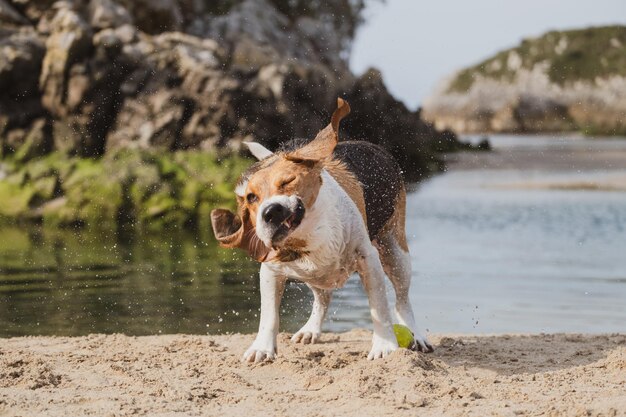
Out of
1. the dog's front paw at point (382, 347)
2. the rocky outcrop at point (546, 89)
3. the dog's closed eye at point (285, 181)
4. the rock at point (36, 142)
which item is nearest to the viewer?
the dog's closed eye at point (285, 181)

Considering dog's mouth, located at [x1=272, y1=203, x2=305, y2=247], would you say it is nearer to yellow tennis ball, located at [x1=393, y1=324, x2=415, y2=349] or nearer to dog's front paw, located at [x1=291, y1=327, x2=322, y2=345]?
yellow tennis ball, located at [x1=393, y1=324, x2=415, y2=349]

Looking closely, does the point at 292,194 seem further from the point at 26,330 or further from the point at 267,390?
the point at 26,330

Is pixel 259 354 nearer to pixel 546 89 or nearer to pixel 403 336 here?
pixel 403 336

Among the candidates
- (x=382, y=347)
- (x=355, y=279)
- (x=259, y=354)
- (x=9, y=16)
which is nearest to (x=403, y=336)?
(x=382, y=347)

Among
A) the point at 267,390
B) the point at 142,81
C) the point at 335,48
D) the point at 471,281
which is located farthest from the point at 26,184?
the point at 335,48

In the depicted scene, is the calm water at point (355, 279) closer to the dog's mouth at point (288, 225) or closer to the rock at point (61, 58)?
the dog's mouth at point (288, 225)

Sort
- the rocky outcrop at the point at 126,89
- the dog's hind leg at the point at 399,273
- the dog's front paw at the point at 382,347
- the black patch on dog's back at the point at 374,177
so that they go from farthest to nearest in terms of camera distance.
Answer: the rocky outcrop at the point at 126,89, the dog's hind leg at the point at 399,273, the black patch on dog's back at the point at 374,177, the dog's front paw at the point at 382,347

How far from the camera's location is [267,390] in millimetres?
6875

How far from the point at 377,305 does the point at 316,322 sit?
1.36m

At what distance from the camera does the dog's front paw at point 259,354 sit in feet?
25.2

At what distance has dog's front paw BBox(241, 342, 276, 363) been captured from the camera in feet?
25.2

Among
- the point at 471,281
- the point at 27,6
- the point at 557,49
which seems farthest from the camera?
the point at 557,49

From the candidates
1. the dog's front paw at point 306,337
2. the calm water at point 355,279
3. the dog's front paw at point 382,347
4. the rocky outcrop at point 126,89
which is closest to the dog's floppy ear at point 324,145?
the dog's front paw at point 382,347

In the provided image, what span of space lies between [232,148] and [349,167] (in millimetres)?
16557
